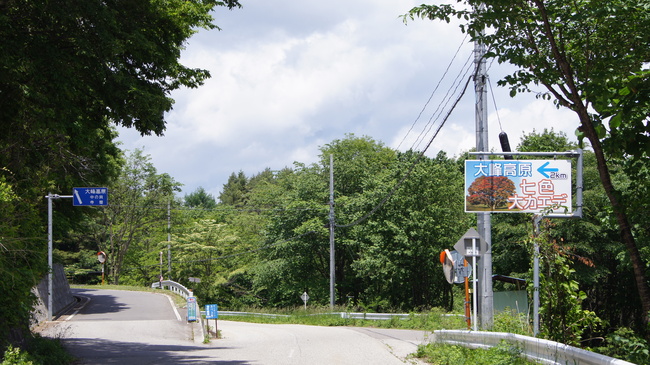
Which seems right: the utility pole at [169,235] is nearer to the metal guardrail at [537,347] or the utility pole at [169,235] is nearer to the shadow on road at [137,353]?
the shadow on road at [137,353]

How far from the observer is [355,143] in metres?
62.2

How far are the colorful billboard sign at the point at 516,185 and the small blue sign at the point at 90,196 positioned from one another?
41.0ft

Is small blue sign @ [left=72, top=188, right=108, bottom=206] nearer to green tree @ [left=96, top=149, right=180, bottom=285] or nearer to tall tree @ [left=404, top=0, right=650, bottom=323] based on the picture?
tall tree @ [left=404, top=0, right=650, bottom=323]

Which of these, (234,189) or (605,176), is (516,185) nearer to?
(605,176)

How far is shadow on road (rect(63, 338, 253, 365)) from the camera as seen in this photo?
13.9 metres

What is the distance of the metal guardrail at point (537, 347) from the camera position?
23.0 ft

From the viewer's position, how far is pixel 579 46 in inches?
311

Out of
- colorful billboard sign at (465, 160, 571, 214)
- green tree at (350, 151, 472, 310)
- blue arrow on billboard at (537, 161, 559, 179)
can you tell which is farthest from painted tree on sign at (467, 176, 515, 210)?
green tree at (350, 151, 472, 310)

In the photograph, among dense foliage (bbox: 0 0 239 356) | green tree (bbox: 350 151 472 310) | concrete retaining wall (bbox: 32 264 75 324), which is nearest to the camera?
dense foliage (bbox: 0 0 239 356)

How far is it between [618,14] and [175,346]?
15570 mm

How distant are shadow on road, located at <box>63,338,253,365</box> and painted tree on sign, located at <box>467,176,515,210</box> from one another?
23.8ft

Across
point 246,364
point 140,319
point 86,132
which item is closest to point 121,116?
point 86,132

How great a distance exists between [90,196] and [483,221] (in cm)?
1352

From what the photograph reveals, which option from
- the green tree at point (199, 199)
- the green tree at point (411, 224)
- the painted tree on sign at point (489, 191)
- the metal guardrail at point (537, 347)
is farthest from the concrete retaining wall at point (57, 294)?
the green tree at point (199, 199)
